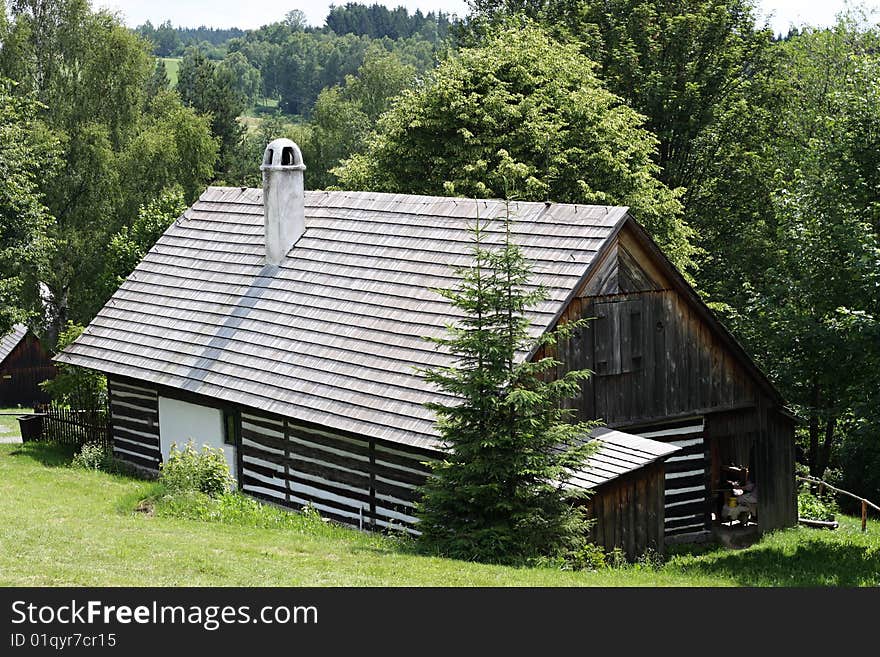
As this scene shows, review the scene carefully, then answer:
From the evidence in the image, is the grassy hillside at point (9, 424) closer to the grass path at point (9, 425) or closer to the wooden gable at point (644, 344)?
the grass path at point (9, 425)

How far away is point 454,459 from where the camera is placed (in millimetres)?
14492

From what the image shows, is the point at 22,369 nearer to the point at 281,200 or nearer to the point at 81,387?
the point at 81,387

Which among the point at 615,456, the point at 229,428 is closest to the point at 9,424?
the point at 229,428

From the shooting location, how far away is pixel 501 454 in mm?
14125

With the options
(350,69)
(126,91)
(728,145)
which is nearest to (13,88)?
(126,91)

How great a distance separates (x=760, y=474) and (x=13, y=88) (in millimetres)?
33235

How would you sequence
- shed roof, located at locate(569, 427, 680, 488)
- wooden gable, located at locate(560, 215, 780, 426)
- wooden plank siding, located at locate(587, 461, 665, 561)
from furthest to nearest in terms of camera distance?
1. wooden gable, located at locate(560, 215, 780, 426)
2. wooden plank siding, located at locate(587, 461, 665, 561)
3. shed roof, located at locate(569, 427, 680, 488)

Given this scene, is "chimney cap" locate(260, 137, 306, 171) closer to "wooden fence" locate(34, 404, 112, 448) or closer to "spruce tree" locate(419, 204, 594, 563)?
"wooden fence" locate(34, 404, 112, 448)

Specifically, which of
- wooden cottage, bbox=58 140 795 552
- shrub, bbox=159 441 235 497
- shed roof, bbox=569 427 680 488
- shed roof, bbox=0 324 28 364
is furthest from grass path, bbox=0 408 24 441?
shed roof, bbox=569 427 680 488

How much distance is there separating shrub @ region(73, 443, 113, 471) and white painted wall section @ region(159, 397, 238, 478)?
75.5 inches

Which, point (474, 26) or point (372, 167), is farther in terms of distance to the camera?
point (474, 26)

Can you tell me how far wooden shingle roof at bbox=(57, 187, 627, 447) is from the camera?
17.8m
